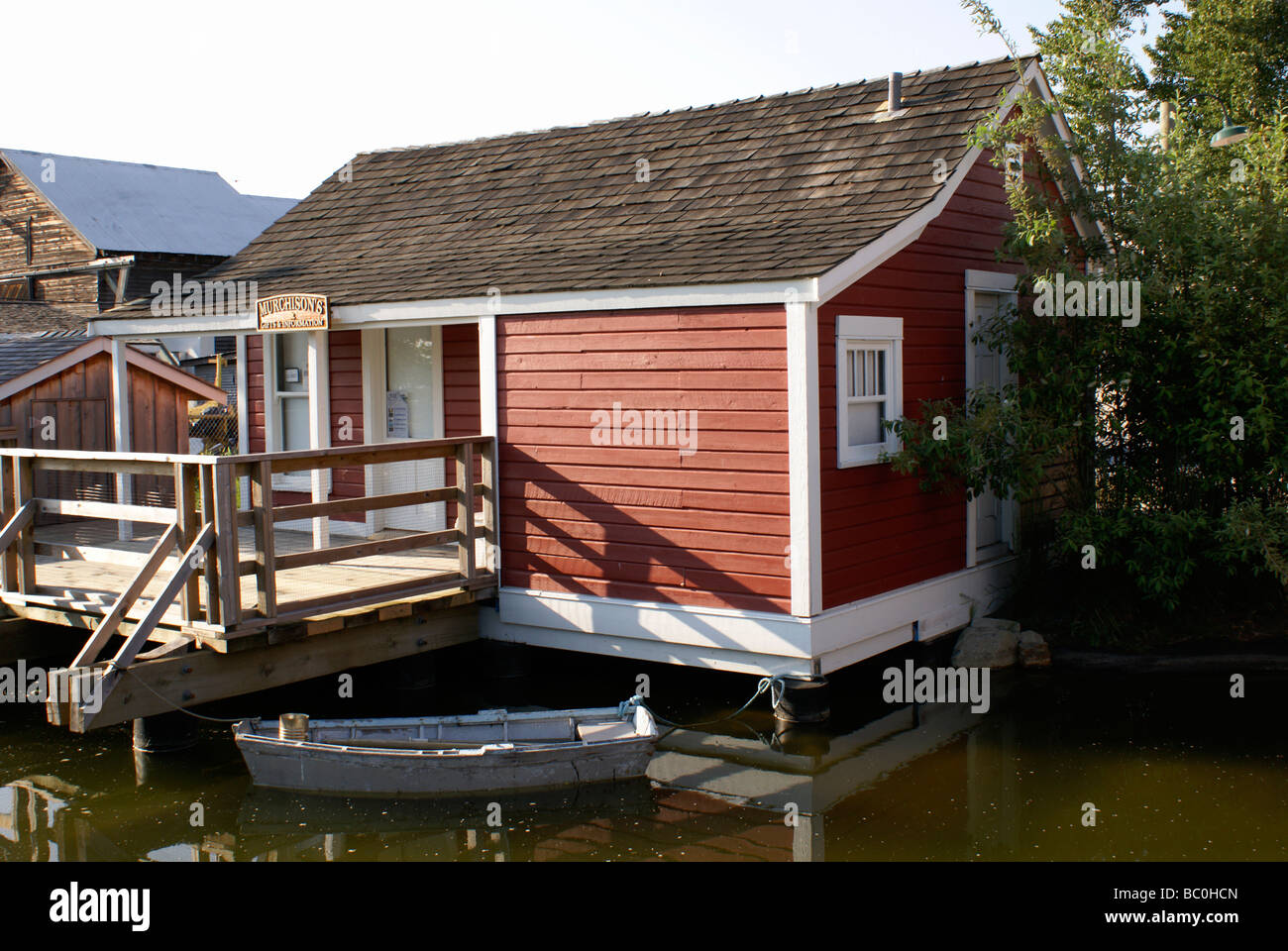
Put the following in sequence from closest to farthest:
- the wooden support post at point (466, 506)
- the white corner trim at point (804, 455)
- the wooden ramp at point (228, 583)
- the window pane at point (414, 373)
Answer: the wooden ramp at point (228, 583), the white corner trim at point (804, 455), the wooden support post at point (466, 506), the window pane at point (414, 373)

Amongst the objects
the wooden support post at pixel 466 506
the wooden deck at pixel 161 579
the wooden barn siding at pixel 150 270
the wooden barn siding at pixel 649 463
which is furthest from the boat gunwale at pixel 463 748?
the wooden barn siding at pixel 150 270

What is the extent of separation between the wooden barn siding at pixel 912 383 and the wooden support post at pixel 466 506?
2855 millimetres

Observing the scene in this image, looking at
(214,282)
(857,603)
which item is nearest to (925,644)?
(857,603)

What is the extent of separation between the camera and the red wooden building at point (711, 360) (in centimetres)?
896

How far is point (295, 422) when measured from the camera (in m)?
13.0

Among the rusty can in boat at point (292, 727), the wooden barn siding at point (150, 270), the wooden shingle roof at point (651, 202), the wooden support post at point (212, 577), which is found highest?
the wooden barn siding at point (150, 270)

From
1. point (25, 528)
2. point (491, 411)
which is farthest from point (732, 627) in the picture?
point (25, 528)

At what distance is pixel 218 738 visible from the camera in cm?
917

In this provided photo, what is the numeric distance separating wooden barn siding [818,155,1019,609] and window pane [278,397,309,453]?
6.14m

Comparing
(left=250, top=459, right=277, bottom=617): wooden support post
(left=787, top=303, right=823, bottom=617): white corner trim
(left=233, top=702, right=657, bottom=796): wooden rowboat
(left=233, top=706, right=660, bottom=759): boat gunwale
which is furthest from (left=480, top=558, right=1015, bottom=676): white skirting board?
(left=250, top=459, right=277, bottom=617): wooden support post

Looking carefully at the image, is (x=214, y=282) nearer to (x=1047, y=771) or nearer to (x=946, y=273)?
(x=946, y=273)

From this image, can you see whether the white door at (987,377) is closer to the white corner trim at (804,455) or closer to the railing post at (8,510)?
the white corner trim at (804,455)
